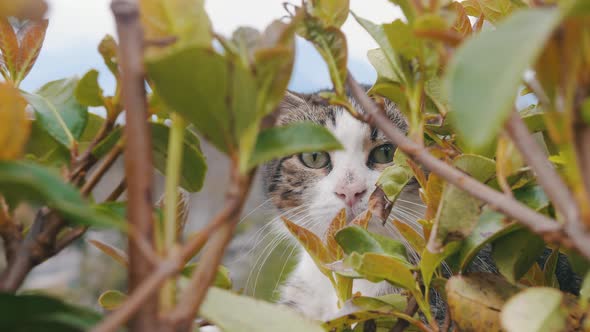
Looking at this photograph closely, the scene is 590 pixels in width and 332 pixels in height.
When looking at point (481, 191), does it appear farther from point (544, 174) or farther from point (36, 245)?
point (36, 245)

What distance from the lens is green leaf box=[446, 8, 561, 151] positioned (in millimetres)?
241

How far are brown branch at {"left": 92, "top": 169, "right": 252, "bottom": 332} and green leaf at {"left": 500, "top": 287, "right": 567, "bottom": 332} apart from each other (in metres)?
0.17

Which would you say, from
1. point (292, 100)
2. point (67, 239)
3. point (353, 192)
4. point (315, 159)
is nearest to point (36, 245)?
point (67, 239)

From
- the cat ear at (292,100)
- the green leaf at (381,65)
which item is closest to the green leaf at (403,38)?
the green leaf at (381,65)

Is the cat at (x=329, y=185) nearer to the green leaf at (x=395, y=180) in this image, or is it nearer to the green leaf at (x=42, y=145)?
the green leaf at (x=395, y=180)

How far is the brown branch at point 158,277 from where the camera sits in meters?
0.28

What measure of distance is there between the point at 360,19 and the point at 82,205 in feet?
0.92

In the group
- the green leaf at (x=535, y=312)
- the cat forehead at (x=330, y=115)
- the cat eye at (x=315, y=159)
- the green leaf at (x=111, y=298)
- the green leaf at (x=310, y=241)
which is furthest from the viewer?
the cat eye at (x=315, y=159)

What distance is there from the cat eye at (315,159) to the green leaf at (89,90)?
1182 mm

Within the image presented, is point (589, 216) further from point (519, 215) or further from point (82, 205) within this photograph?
point (82, 205)

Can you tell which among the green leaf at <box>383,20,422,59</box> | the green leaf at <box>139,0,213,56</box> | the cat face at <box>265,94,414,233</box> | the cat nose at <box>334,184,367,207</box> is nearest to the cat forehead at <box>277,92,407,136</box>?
the cat face at <box>265,94,414,233</box>

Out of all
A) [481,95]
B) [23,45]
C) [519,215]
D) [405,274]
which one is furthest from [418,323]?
[23,45]

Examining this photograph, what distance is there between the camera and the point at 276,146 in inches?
13.6

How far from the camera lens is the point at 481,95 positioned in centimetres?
25
